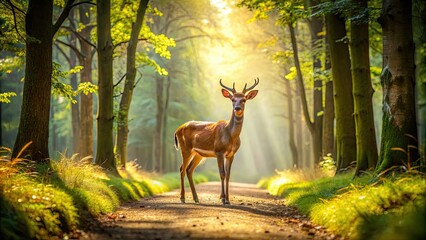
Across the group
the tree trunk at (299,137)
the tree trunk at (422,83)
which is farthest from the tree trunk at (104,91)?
the tree trunk at (299,137)

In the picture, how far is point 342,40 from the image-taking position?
1377cm

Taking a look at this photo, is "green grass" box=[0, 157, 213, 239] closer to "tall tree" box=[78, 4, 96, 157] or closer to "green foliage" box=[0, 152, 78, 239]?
"green foliage" box=[0, 152, 78, 239]

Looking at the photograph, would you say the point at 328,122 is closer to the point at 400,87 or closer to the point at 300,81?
the point at 300,81

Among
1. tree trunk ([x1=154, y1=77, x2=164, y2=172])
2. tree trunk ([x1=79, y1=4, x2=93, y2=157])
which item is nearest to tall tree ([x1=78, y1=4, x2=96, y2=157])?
tree trunk ([x1=79, y1=4, x2=93, y2=157])

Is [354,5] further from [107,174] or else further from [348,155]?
[107,174]

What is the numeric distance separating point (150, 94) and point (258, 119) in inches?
949

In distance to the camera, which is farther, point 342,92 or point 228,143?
point 342,92

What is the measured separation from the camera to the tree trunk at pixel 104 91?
1519 centimetres

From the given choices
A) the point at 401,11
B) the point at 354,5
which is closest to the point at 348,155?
the point at 354,5

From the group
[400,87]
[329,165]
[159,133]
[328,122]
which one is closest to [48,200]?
[400,87]

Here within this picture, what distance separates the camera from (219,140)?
12.7 meters

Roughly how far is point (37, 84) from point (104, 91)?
4.81 meters

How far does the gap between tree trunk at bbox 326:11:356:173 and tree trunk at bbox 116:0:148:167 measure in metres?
6.77

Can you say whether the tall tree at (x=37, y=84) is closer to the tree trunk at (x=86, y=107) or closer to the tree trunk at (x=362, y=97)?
the tree trunk at (x=362, y=97)
